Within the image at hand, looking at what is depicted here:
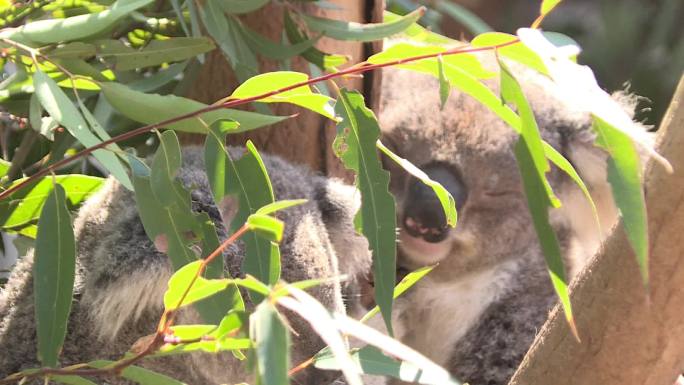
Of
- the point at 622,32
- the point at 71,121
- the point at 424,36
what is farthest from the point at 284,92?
the point at 622,32

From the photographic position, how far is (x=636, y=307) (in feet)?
3.42

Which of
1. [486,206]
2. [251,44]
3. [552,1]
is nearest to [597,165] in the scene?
[486,206]

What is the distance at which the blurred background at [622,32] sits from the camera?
668 cm

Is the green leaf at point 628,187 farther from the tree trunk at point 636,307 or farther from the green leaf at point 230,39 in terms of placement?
the green leaf at point 230,39

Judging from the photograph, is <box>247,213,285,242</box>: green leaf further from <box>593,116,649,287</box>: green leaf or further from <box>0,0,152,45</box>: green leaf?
<box>0,0,152,45</box>: green leaf

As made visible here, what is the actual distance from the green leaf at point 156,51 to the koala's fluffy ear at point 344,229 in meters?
0.28

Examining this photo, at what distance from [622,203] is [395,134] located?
1.26 metres

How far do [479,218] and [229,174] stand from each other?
3.43 ft

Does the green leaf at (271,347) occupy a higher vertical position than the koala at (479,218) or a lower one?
higher

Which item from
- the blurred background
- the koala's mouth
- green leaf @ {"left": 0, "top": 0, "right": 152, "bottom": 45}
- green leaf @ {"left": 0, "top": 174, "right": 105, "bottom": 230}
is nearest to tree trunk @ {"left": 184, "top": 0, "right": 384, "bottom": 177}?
the koala's mouth


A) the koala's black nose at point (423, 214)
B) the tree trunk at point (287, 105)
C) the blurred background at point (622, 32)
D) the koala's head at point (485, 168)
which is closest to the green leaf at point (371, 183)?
the tree trunk at point (287, 105)

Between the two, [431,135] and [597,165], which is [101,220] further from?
[597,165]

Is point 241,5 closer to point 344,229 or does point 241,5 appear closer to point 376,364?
point 344,229

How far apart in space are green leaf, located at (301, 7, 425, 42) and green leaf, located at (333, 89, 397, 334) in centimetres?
25
